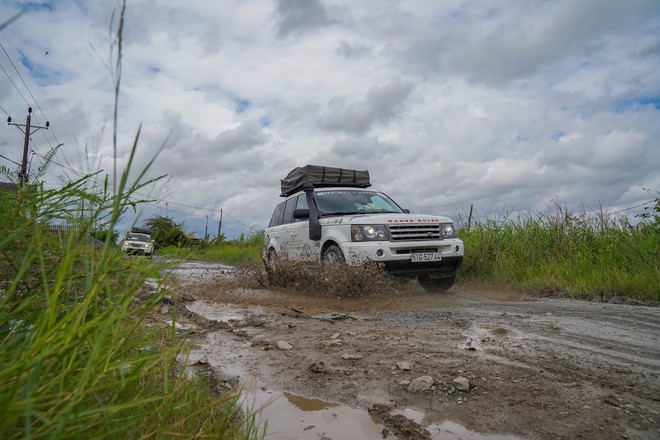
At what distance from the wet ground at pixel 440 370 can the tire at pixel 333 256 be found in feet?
4.52

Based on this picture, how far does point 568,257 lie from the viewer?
29.8 feet

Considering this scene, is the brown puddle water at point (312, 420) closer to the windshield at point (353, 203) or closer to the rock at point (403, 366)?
the rock at point (403, 366)

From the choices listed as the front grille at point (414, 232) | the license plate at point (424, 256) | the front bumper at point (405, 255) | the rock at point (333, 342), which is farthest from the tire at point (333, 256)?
the rock at point (333, 342)

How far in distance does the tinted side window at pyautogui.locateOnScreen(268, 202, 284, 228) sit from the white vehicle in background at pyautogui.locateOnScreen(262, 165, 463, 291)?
347 millimetres

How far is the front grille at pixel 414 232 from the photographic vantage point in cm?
660

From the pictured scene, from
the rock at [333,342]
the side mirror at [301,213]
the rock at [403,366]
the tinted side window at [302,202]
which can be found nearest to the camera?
the rock at [403,366]

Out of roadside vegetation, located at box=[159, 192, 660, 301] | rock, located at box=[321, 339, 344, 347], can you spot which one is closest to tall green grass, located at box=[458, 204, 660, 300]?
roadside vegetation, located at box=[159, 192, 660, 301]

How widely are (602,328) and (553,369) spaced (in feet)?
6.02

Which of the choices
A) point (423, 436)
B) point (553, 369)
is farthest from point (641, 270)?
point (423, 436)

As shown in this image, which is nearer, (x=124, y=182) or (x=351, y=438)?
(x=124, y=182)

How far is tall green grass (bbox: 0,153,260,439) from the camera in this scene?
1.06 metres

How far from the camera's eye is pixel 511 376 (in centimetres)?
260

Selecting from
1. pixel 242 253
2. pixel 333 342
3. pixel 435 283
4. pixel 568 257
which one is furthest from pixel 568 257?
pixel 242 253

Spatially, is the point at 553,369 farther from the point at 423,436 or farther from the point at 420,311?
the point at 420,311
